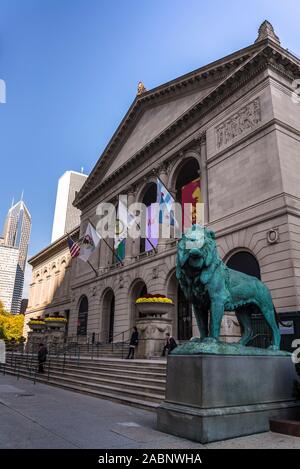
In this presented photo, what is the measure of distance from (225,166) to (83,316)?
72.8 feet

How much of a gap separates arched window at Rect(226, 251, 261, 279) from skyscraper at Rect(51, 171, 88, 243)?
64859 mm

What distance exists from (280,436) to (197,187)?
64.6ft

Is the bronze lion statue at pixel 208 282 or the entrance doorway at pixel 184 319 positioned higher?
the entrance doorway at pixel 184 319

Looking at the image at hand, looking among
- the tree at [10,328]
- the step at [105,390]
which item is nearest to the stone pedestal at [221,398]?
the step at [105,390]

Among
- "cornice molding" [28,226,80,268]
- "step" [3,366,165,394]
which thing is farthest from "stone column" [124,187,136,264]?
"cornice molding" [28,226,80,268]

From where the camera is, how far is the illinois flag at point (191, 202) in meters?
24.5

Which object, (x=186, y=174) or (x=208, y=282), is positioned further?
(x=186, y=174)

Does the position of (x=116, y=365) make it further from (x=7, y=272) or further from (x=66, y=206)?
(x=7, y=272)

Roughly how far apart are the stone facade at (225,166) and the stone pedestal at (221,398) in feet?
28.3

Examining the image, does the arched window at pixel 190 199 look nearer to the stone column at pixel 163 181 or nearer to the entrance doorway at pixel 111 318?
the stone column at pixel 163 181

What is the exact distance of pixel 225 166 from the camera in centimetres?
2261

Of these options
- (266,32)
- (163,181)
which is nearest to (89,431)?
(266,32)

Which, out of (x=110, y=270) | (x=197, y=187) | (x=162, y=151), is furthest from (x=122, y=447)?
(x=110, y=270)

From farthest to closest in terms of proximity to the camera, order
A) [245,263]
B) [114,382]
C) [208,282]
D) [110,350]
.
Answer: [110,350], [245,263], [114,382], [208,282]
